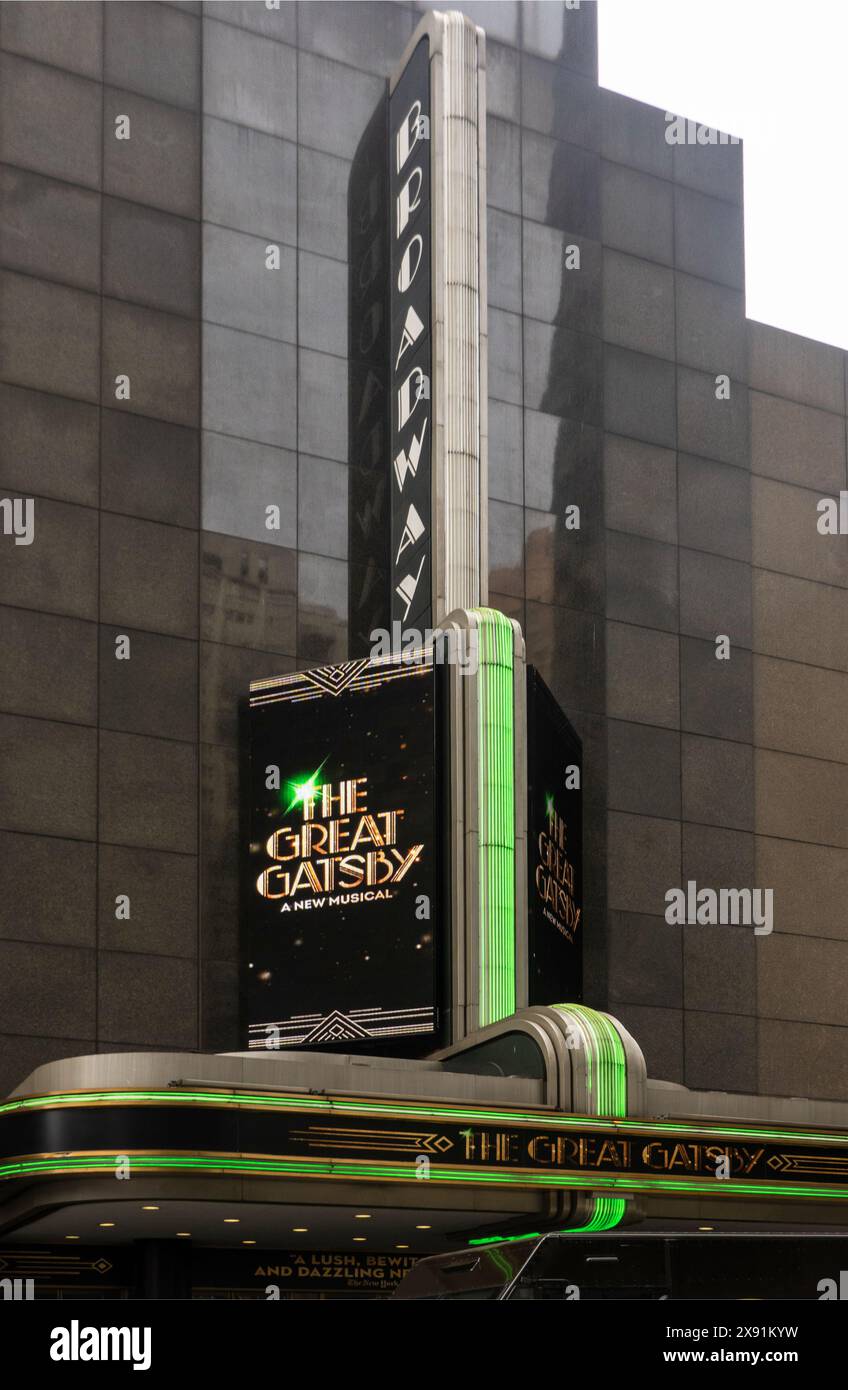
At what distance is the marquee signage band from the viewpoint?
55.9 ft

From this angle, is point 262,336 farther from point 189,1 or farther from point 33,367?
point 189,1

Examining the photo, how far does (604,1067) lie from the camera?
19.8m

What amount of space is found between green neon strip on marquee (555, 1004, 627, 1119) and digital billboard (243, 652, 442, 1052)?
266 cm

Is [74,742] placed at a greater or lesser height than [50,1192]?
greater

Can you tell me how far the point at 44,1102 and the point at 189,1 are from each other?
18.5 meters

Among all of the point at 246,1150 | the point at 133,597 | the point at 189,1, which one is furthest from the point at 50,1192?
the point at 189,1

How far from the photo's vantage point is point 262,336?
2686 centimetres

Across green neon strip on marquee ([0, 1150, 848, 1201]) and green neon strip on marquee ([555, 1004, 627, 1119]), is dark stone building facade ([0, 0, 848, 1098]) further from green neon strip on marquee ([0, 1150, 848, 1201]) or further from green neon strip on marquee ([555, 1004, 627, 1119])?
green neon strip on marquee ([555, 1004, 627, 1119])

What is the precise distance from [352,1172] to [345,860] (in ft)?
19.3

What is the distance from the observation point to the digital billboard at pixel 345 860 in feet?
73.3
